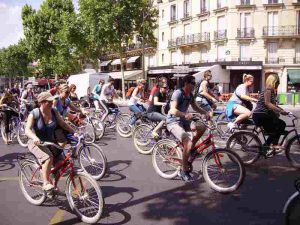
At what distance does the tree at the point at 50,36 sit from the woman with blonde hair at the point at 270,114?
4358 cm

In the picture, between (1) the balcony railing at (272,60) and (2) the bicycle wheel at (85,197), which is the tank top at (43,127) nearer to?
(2) the bicycle wheel at (85,197)

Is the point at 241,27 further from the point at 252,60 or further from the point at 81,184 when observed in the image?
the point at 81,184

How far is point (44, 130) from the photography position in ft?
17.2

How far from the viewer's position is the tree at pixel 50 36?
51.0m

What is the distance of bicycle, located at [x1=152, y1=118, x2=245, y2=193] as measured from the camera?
5.74 meters

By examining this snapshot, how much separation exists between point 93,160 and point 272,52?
1353 inches

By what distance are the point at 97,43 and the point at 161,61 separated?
10.5m

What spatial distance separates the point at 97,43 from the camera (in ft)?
132

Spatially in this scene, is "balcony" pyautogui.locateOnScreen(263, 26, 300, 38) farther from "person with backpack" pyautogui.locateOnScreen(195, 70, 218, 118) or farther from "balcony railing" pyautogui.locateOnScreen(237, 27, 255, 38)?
"person with backpack" pyautogui.locateOnScreen(195, 70, 218, 118)

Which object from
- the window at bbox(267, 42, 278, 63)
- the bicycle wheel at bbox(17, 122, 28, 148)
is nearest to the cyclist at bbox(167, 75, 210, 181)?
the bicycle wheel at bbox(17, 122, 28, 148)

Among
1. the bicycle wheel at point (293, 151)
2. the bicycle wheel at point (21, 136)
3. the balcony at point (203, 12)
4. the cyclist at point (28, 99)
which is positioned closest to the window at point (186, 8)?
the balcony at point (203, 12)

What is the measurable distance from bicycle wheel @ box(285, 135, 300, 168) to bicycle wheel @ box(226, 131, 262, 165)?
52 cm

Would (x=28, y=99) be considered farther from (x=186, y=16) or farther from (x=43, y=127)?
(x=186, y=16)

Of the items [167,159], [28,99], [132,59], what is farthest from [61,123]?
[132,59]
